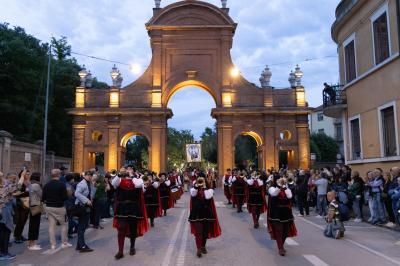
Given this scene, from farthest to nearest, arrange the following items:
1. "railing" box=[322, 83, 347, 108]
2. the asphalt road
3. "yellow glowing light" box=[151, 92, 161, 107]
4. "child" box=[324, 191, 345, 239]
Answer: "yellow glowing light" box=[151, 92, 161, 107] → "railing" box=[322, 83, 347, 108] → "child" box=[324, 191, 345, 239] → the asphalt road

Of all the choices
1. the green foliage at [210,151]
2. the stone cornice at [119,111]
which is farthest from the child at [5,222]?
the green foliage at [210,151]

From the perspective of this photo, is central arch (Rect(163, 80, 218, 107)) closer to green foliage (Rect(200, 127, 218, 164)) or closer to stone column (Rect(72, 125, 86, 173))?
stone column (Rect(72, 125, 86, 173))

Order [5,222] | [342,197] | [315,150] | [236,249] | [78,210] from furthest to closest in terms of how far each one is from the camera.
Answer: [315,150] → [342,197] → [78,210] → [236,249] → [5,222]

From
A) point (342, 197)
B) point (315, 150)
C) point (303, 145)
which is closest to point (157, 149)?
point (303, 145)

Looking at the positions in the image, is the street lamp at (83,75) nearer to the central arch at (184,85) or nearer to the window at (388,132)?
the central arch at (184,85)

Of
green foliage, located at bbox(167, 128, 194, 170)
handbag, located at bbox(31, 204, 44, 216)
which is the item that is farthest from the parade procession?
green foliage, located at bbox(167, 128, 194, 170)

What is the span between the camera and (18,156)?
2466 centimetres

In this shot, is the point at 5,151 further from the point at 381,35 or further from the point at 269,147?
the point at 269,147

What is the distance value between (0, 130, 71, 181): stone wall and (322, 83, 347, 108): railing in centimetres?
1687

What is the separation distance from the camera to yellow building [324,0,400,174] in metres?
16.7

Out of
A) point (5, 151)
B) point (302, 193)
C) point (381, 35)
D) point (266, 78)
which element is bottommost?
point (302, 193)

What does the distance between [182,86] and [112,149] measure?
8.60m

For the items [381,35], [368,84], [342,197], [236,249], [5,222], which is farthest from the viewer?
[368,84]

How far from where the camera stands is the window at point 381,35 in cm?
1734
